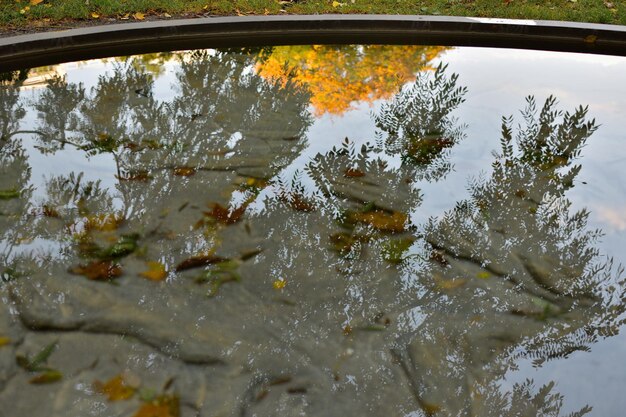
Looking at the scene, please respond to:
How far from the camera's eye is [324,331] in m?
2.48

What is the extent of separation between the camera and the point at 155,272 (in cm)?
278

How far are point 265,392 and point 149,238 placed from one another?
1.17 m

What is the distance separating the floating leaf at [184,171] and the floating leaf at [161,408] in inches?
66.0

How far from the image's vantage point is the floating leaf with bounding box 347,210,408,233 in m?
3.14

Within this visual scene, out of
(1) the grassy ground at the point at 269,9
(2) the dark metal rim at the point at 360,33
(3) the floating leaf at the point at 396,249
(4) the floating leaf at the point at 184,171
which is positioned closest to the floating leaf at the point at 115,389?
(3) the floating leaf at the point at 396,249

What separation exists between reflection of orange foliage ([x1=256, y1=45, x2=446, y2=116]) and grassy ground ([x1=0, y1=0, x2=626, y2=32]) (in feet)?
3.72

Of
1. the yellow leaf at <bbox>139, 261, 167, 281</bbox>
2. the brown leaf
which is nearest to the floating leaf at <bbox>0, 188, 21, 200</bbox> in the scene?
the yellow leaf at <bbox>139, 261, 167, 281</bbox>

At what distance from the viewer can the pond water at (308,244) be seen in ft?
7.32

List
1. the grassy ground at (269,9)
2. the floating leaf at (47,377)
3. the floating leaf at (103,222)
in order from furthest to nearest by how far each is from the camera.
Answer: the grassy ground at (269,9) < the floating leaf at (103,222) < the floating leaf at (47,377)

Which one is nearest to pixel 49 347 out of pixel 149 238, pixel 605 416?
pixel 149 238

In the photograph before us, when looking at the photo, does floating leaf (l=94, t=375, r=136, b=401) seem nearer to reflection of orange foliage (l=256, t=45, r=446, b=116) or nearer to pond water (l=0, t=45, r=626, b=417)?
pond water (l=0, t=45, r=626, b=417)

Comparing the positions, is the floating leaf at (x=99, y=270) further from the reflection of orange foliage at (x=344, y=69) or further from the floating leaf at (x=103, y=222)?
the reflection of orange foliage at (x=344, y=69)

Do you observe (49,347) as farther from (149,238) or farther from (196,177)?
(196,177)

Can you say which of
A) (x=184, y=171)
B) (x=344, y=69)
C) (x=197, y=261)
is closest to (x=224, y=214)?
(x=197, y=261)
